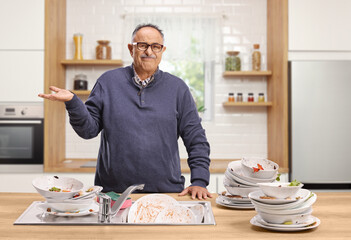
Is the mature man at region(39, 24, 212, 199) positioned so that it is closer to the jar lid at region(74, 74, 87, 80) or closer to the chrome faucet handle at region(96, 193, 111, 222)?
the chrome faucet handle at region(96, 193, 111, 222)

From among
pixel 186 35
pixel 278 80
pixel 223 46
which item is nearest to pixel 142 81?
pixel 278 80

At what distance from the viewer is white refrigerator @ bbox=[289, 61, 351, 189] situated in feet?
11.5

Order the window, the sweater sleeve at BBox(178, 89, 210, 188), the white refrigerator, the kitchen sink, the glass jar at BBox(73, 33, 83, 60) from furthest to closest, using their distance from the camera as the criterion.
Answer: the window, the glass jar at BBox(73, 33, 83, 60), the white refrigerator, the sweater sleeve at BBox(178, 89, 210, 188), the kitchen sink

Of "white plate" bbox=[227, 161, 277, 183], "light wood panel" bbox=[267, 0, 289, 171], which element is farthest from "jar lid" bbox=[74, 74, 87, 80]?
"white plate" bbox=[227, 161, 277, 183]

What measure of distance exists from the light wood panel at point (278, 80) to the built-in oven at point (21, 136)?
6.82ft

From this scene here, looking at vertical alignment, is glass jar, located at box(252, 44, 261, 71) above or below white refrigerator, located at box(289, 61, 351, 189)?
above

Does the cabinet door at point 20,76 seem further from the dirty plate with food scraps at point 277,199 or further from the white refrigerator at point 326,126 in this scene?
the dirty plate with food scraps at point 277,199

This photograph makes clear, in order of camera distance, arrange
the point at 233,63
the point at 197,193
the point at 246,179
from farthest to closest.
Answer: the point at 233,63 < the point at 197,193 < the point at 246,179

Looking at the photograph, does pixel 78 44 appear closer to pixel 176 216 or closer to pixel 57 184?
pixel 57 184

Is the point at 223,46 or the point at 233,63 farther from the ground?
the point at 223,46

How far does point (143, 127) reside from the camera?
2.20 metres

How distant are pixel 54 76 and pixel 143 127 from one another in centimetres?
189

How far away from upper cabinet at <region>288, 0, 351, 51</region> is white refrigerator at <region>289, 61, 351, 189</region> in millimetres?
194

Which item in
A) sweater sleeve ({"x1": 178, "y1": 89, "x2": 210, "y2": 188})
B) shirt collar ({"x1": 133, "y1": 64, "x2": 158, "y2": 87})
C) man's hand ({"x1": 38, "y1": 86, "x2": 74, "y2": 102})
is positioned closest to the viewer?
man's hand ({"x1": 38, "y1": 86, "x2": 74, "y2": 102})
